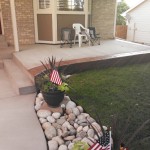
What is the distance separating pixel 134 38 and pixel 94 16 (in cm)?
829

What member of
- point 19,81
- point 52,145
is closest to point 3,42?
point 19,81

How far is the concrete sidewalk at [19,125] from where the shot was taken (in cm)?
240

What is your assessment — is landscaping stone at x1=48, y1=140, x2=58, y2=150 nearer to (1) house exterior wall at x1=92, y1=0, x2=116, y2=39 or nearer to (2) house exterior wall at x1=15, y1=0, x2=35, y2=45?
(2) house exterior wall at x1=15, y1=0, x2=35, y2=45

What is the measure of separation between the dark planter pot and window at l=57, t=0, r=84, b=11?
4.66 m

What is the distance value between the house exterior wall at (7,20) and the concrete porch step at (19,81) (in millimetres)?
2037

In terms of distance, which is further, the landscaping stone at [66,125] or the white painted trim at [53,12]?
the white painted trim at [53,12]

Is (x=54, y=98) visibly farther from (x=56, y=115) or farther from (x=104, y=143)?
(x=104, y=143)

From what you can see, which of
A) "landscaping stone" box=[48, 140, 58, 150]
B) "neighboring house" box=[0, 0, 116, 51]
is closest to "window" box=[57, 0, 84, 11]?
"neighboring house" box=[0, 0, 116, 51]

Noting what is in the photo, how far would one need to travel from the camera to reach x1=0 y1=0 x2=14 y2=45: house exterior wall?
263 inches

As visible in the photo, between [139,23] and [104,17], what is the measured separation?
8.20m

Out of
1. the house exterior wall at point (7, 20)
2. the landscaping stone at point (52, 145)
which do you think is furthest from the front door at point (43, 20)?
the landscaping stone at point (52, 145)

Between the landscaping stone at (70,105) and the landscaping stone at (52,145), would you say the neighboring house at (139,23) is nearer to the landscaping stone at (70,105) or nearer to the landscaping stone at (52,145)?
the landscaping stone at (70,105)

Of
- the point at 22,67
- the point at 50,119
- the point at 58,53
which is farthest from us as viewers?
the point at 58,53

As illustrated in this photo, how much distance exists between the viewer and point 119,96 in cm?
371
